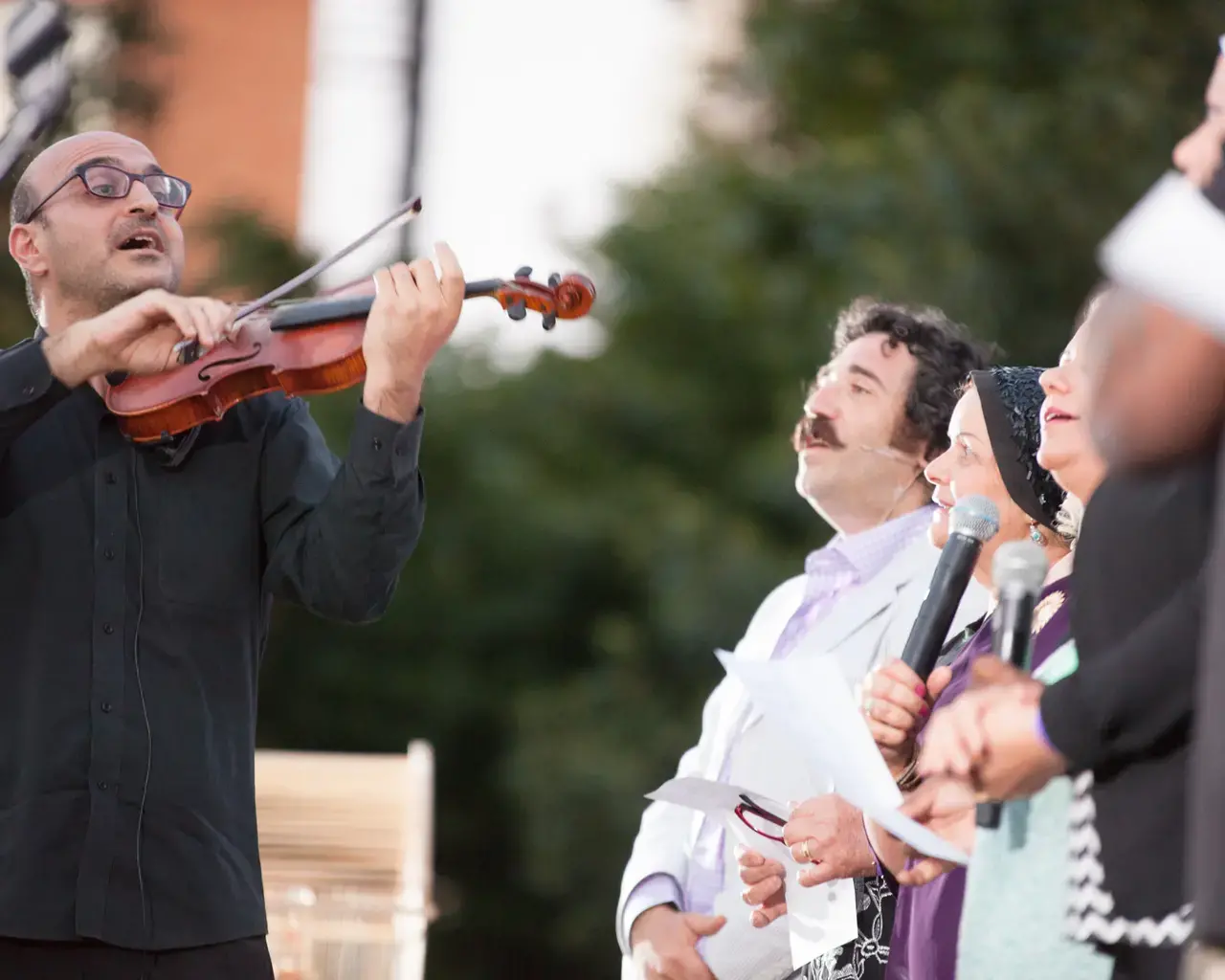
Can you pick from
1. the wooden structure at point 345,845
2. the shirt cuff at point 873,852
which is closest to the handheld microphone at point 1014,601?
the shirt cuff at point 873,852

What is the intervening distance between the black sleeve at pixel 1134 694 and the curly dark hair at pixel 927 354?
1.69 metres

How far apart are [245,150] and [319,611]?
37.9 ft

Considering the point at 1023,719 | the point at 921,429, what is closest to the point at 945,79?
the point at 921,429

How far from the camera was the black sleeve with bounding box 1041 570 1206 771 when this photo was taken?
1.80 m

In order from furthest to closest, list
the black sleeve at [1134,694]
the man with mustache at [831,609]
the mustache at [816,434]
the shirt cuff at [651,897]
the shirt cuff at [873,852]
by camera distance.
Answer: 1. the mustache at [816,434]
2. the shirt cuff at [651,897]
3. the man with mustache at [831,609]
4. the shirt cuff at [873,852]
5. the black sleeve at [1134,694]

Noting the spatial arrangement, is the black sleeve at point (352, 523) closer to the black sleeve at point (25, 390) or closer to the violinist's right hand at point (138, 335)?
the violinist's right hand at point (138, 335)

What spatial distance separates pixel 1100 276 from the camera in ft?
35.5

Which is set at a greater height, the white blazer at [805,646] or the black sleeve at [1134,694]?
the white blazer at [805,646]

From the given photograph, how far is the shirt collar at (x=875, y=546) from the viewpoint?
3377mm

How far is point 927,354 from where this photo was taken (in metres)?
3.60

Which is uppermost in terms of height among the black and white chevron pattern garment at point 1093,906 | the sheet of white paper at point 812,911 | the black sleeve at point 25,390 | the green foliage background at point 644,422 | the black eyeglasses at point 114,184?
the green foliage background at point 644,422

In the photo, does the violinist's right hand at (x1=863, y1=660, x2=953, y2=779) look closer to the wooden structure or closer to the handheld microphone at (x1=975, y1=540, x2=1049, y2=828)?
the handheld microphone at (x1=975, y1=540, x2=1049, y2=828)

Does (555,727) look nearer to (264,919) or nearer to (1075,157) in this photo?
(1075,157)

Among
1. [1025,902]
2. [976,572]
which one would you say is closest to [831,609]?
[976,572]
